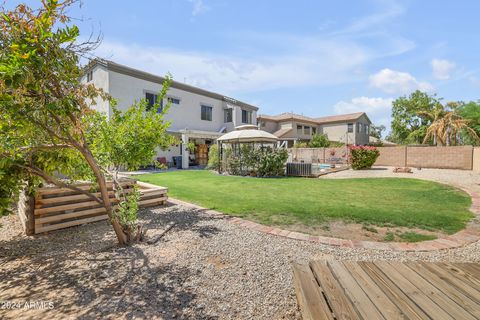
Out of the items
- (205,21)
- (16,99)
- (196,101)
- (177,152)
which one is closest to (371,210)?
(16,99)

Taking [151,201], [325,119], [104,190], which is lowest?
[151,201]

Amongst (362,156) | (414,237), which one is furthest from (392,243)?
(362,156)

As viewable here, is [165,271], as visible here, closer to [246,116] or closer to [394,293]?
[394,293]

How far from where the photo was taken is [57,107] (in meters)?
2.44

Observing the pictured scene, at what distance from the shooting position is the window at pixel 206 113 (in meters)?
23.9

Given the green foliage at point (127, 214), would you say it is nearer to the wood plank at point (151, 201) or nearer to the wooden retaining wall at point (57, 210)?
the wooden retaining wall at point (57, 210)

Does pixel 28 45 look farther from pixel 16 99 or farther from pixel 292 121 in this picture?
pixel 292 121

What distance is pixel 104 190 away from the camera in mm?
3783

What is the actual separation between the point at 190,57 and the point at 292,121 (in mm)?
26136

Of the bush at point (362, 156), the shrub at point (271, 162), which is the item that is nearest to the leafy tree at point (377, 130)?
the bush at point (362, 156)

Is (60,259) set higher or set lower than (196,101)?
lower

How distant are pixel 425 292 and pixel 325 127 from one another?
42546mm

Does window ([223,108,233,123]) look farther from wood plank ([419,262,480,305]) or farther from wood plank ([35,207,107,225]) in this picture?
wood plank ([419,262,480,305])

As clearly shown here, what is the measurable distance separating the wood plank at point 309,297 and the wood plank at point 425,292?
24.8 inches
